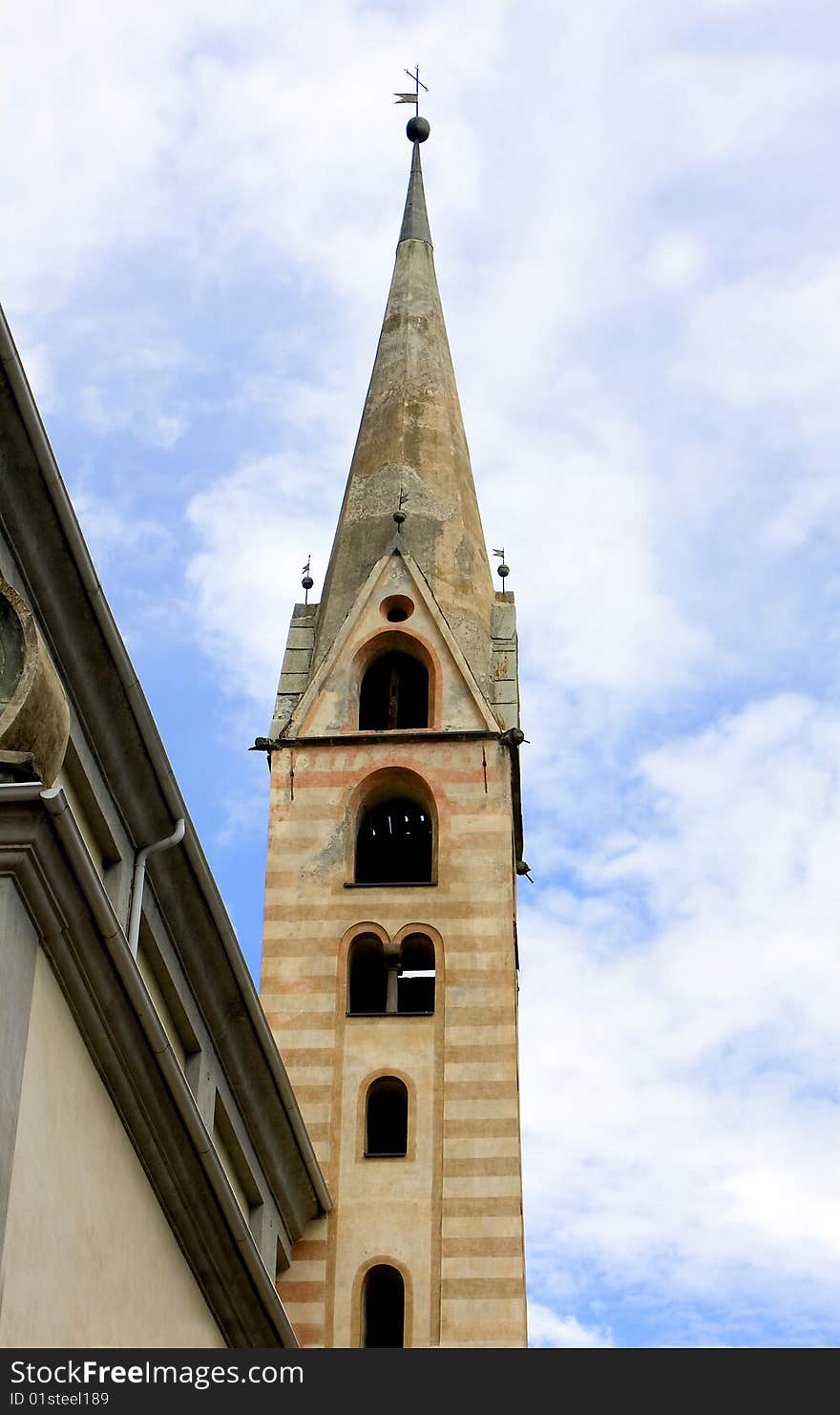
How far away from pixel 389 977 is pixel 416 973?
523 millimetres

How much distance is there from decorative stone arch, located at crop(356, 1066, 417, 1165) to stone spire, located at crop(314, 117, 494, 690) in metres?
6.71

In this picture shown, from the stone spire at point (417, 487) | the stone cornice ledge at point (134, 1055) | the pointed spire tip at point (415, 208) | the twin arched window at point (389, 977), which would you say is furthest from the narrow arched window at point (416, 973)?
the pointed spire tip at point (415, 208)

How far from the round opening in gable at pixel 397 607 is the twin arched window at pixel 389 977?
566cm

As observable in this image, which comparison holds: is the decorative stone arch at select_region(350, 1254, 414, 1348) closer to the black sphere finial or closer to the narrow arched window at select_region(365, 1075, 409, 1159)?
the narrow arched window at select_region(365, 1075, 409, 1159)

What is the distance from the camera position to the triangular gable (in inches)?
1351

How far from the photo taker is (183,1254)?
61.6ft

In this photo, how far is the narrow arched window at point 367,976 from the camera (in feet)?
106

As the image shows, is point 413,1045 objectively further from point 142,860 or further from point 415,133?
point 415,133

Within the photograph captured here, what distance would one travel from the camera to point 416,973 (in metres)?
32.6

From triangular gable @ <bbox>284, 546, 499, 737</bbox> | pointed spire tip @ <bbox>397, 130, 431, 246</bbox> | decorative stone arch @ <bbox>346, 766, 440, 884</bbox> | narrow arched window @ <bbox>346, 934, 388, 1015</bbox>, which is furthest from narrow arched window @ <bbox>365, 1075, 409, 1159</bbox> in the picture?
pointed spire tip @ <bbox>397, 130, 431, 246</bbox>

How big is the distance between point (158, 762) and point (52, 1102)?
17.6ft

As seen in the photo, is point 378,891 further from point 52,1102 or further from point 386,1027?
point 52,1102

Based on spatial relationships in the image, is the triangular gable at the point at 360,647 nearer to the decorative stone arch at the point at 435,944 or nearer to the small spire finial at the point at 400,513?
the small spire finial at the point at 400,513

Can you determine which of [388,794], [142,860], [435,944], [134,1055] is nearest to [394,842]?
[388,794]
